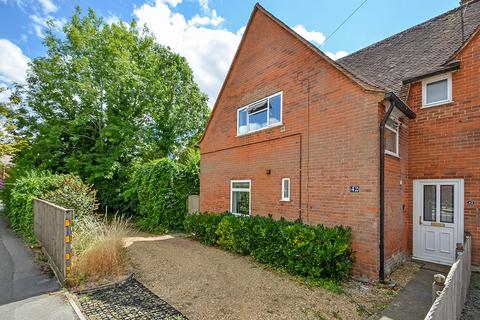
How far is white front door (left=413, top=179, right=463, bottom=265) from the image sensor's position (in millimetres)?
6672

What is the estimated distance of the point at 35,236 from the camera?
9344 mm

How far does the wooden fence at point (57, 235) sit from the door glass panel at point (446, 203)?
29.0 feet

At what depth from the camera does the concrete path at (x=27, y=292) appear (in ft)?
13.8

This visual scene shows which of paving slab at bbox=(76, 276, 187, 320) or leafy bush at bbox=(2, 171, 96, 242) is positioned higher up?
leafy bush at bbox=(2, 171, 96, 242)

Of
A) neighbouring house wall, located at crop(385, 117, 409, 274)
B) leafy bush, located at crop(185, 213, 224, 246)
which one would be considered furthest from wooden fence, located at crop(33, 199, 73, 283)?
neighbouring house wall, located at crop(385, 117, 409, 274)

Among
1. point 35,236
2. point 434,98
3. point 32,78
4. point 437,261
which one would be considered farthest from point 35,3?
point 437,261

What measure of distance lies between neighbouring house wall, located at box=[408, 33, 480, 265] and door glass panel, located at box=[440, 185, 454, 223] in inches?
12.2

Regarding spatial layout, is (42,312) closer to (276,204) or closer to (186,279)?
(186,279)

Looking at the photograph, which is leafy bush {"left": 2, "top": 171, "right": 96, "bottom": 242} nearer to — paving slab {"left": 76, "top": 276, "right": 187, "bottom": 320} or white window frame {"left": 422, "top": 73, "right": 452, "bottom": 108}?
paving slab {"left": 76, "top": 276, "right": 187, "bottom": 320}

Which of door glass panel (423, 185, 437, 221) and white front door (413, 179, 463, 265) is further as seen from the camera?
door glass panel (423, 185, 437, 221)

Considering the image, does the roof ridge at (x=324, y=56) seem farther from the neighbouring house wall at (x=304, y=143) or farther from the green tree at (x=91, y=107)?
the green tree at (x=91, y=107)

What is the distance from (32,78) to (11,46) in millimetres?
2913

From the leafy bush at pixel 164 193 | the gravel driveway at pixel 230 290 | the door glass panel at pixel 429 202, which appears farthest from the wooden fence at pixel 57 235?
the door glass panel at pixel 429 202

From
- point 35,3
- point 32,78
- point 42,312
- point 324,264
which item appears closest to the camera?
point 42,312
